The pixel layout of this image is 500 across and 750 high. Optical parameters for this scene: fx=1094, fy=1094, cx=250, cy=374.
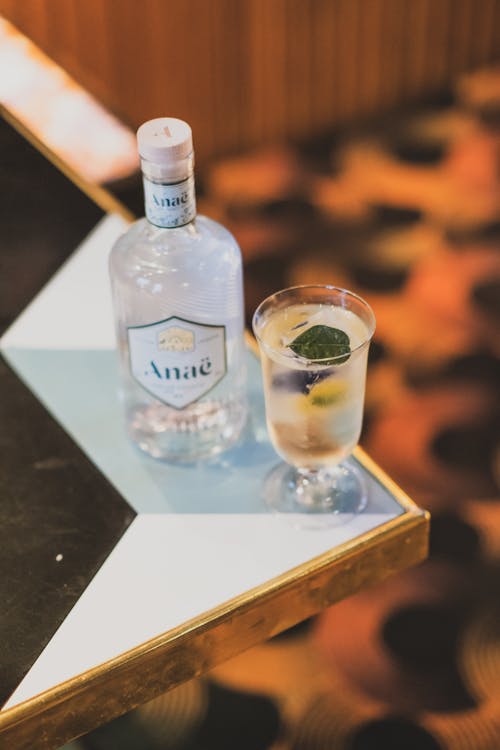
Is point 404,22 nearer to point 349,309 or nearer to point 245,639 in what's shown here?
point 349,309

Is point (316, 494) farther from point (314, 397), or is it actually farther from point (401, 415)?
point (401, 415)

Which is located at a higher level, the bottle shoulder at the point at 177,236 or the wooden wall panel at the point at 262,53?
the bottle shoulder at the point at 177,236

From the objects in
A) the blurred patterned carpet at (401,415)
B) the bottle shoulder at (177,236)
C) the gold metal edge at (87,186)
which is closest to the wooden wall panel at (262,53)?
the blurred patterned carpet at (401,415)

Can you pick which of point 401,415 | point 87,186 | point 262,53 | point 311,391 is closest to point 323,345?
point 311,391

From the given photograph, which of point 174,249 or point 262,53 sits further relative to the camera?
point 262,53

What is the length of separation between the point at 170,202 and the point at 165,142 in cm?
5

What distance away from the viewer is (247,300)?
8.08 feet

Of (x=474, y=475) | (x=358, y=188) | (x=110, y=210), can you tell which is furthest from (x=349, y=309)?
(x=358, y=188)

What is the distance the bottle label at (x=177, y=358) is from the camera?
→ 89cm

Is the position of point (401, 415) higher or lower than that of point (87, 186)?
lower

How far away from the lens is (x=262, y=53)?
9.43ft

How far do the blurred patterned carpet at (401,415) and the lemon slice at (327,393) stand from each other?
0.92 m

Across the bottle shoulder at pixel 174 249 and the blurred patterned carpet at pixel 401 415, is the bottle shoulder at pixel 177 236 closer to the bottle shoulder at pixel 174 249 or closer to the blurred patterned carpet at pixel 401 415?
Answer: the bottle shoulder at pixel 174 249

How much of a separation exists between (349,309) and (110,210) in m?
0.43
